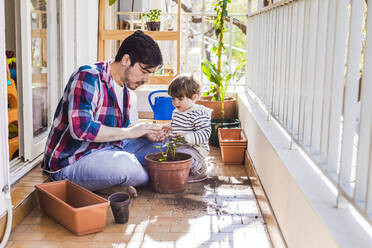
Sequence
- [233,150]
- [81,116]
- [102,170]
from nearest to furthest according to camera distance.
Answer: [81,116]
[102,170]
[233,150]

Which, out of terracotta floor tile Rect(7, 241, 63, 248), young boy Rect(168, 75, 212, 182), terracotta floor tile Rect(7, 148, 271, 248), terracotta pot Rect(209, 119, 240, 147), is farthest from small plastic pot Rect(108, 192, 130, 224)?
terracotta pot Rect(209, 119, 240, 147)

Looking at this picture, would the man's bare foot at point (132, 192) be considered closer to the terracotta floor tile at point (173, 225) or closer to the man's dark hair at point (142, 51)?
the terracotta floor tile at point (173, 225)

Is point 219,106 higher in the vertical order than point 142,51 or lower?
lower

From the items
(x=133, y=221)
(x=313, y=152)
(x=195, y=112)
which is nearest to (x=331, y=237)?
(x=313, y=152)

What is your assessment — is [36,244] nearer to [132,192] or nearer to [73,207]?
[73,207]

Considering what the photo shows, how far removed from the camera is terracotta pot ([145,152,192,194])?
8.84 ft

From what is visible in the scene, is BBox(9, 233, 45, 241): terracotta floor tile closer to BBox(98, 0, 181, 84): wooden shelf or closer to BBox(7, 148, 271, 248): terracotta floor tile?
BBox(7, 148, 271, 248): terracotta floor tile

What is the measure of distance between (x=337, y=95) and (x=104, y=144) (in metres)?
1.52

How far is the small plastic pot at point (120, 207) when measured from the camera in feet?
7.32

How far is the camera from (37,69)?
2986 millimetres

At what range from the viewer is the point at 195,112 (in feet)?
9.85

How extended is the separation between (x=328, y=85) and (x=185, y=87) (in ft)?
4.61

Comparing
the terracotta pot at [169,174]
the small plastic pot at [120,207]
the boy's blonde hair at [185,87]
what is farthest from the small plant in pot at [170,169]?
the small plastic pot at [120,207]

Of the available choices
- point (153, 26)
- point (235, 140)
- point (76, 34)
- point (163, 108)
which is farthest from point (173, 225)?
point (153, 26)
